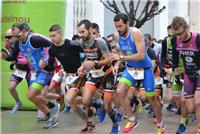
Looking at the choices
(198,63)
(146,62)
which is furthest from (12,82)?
(198,63)

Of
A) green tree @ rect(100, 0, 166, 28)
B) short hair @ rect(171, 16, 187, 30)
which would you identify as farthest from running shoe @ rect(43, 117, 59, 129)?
green tree @ rect(100, 0, 166, 28)

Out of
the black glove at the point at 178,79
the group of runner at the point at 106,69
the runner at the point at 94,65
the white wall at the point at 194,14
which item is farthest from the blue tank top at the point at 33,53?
the white wall at the point at 194,14

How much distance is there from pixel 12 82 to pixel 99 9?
28.2m

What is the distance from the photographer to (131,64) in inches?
295

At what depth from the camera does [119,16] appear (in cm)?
728

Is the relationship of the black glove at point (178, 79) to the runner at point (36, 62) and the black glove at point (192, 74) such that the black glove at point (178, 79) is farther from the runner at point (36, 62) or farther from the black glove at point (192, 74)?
the runner at point (36, 62)

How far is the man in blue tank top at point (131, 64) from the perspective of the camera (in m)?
7.24

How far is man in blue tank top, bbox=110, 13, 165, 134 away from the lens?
724 centimetres

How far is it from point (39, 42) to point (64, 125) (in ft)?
5.46

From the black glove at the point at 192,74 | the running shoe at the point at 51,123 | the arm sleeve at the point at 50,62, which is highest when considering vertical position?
the arm sleeve at the point at 50,62

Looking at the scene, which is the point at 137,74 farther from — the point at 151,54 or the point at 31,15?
the point at 31,15

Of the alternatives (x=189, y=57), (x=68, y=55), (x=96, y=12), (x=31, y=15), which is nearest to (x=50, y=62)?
(x=68, y=55)

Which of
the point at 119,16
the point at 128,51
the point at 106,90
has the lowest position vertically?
the point at 106,90

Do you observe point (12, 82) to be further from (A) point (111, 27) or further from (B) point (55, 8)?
(A) point (111, 27)
